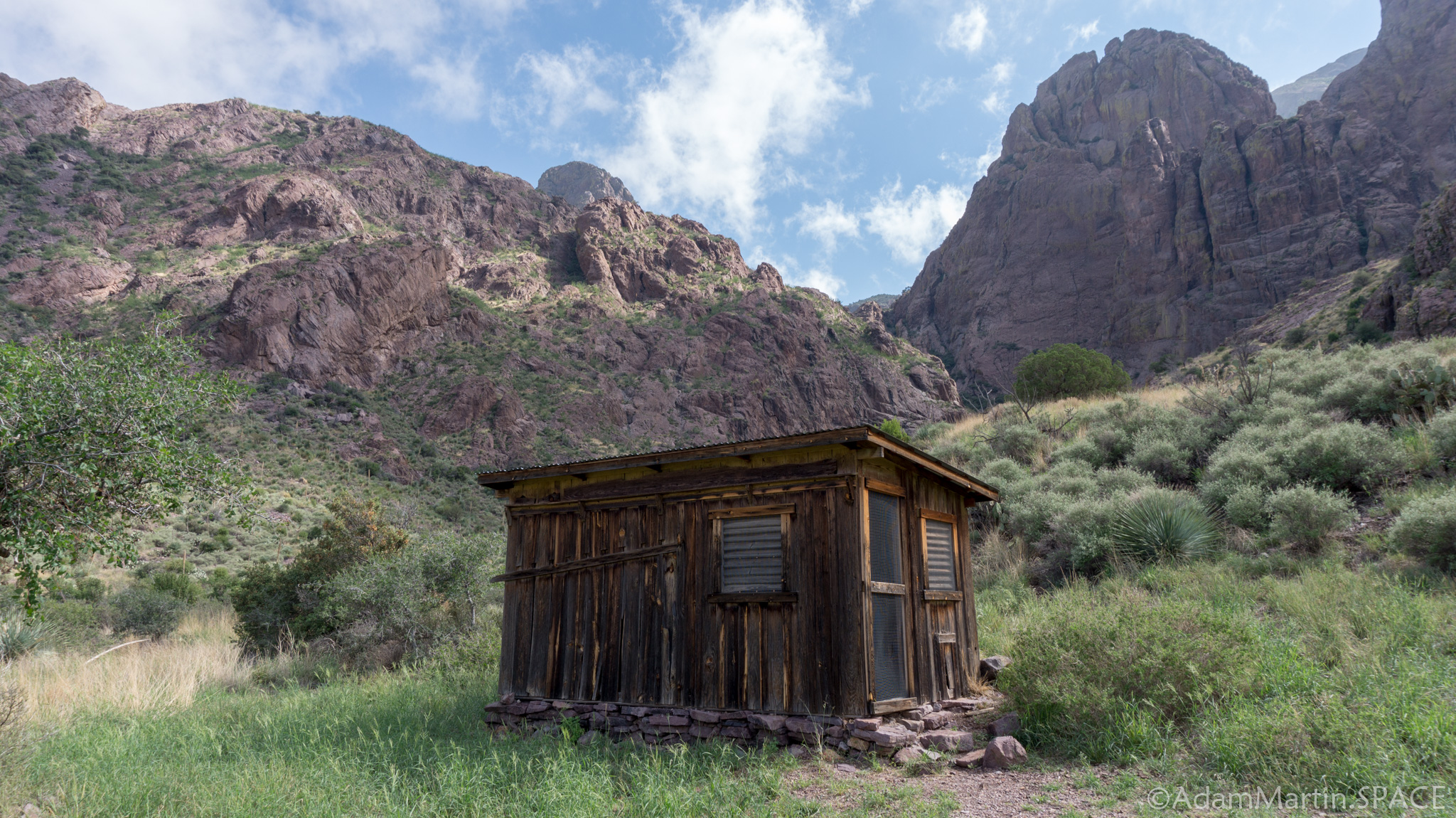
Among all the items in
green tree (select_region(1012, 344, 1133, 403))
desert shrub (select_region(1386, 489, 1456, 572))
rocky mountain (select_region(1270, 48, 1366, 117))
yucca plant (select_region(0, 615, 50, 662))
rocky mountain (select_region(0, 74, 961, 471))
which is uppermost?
rocky mountain (select_region(1270, 48, 1366, 117))

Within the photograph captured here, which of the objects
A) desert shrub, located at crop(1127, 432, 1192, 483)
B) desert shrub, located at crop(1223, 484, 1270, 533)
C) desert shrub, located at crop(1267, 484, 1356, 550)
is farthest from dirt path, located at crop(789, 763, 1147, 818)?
desert shrub, located at crop(1127, 432, 1192, 483)

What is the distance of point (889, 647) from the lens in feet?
23.3

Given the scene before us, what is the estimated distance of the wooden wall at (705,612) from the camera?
683cm

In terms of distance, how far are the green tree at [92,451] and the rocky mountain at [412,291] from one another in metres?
40.1

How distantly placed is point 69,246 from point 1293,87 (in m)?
214

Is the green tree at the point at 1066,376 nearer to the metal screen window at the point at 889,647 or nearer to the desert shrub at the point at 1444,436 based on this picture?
the desert shrub at the point at 1444,436

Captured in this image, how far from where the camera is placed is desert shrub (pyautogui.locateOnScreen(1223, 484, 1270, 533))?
38.5 feet

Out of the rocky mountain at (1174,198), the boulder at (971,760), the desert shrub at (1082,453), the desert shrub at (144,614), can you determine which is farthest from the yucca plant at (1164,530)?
the rocky mountain at (1174,198)

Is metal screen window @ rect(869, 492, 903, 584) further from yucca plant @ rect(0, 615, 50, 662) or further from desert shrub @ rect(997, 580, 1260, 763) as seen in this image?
yucca plant @ rect(0, 615, 50, 662)

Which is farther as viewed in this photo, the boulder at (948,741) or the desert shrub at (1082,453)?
the desert shrub at (1082,453)

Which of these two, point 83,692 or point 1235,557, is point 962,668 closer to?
point 1235,557

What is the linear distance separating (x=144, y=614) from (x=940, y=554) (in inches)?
755

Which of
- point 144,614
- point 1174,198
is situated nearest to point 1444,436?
point 144,614

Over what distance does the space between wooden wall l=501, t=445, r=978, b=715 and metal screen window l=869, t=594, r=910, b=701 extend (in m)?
0.15
